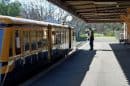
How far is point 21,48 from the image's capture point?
1499 cm

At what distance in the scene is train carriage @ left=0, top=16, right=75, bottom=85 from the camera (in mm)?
13430

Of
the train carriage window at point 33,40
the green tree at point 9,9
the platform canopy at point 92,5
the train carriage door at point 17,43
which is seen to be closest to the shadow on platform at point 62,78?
the train carriage window at point 33,40

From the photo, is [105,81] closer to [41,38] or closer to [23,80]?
[23,80]

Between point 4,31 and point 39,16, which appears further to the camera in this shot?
point 39,16

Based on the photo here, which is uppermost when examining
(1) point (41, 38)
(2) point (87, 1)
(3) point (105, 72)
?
(2) point (87, 1)

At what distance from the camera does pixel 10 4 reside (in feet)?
269

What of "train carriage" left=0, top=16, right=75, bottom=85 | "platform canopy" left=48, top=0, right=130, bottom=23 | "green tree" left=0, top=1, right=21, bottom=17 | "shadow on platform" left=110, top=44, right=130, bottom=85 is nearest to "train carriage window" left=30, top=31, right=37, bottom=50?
"train carriage" left=0, top=16, right=75, bottom=85

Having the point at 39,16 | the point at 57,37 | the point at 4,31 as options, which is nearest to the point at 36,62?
the point at 4,31

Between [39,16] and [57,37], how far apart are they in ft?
124

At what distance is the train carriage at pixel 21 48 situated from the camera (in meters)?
13.4

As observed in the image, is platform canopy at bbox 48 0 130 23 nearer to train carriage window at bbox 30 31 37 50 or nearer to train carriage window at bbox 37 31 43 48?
train carriage window at bbox 37 31 43 48

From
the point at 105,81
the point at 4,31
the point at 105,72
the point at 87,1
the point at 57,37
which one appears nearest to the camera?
the point at 4,31

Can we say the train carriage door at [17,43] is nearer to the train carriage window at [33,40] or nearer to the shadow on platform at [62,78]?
the shadow on platform at [62,78]

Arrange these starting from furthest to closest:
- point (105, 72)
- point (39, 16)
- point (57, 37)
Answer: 1. point (39, 16)
2. point (57, 37)
3. point (105, 72)
